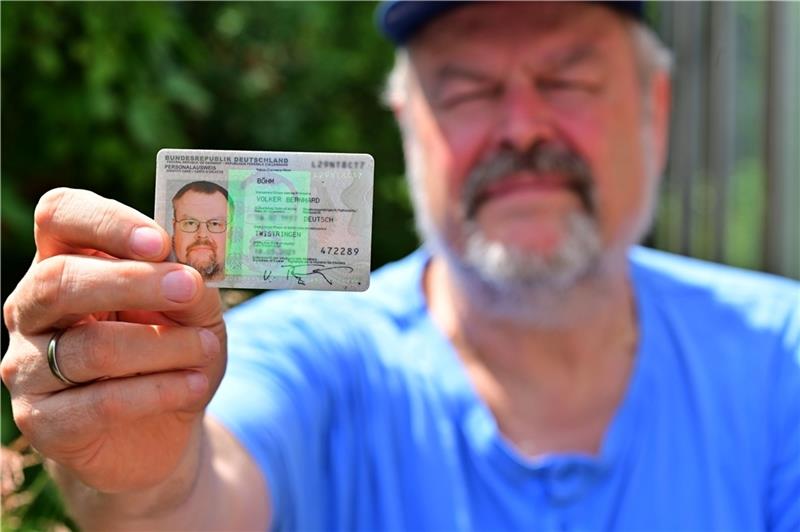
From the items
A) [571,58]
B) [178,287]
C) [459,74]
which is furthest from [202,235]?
[571,58]

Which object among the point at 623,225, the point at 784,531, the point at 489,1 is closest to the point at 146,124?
the point at 489,1

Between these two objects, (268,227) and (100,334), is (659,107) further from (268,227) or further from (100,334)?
(100,334)

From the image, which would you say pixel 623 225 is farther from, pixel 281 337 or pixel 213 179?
pixel 213 179

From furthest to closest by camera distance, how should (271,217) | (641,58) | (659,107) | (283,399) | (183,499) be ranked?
(659,107) → (641,58) → (283,399) → (183,499) → (271,217)

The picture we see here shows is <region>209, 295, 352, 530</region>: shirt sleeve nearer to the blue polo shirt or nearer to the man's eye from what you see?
the blue polo shirt

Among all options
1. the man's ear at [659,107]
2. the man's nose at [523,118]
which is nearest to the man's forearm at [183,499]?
the man's nose at [523,118]

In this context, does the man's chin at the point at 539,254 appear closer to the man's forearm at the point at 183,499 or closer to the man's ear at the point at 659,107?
the man's ear at the point at 659,107

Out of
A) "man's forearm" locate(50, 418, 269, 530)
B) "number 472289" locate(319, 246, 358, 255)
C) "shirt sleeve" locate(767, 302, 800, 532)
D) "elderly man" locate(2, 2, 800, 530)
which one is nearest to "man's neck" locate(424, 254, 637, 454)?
"elderly man" locate(2, 2, 800, 530)
